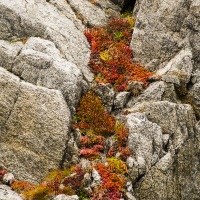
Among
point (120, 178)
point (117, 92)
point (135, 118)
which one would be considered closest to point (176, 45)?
point (117, 92)

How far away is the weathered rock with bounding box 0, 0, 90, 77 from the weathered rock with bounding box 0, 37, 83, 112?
1.85 m

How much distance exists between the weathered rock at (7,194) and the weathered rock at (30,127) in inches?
52.6

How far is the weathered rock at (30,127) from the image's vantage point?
18.6 meters

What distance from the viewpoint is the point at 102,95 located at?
23.2 m

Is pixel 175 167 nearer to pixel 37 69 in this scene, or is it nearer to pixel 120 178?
pixel 120 178

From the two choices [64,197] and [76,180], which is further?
[76,180]

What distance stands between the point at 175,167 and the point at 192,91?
6.35m

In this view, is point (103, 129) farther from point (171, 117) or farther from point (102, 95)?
point (171, 117)

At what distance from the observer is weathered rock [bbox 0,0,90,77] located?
24.6 metres

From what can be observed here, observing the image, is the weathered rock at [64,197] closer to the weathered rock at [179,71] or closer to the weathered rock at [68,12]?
the weathered rock at [179,71]

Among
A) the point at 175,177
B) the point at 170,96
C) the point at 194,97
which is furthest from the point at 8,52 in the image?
the point at 175,177

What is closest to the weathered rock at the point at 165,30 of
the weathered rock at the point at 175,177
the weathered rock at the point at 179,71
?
the weathered rock at the point at 179,71

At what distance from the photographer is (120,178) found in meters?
18.0

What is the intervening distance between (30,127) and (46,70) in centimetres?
437
